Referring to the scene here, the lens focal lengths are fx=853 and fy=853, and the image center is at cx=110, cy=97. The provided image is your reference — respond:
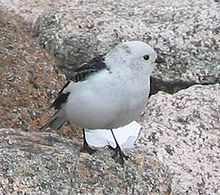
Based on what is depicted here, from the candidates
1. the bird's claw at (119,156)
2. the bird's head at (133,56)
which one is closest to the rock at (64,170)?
the bird's claw at (119,156)

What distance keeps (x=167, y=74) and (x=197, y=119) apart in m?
1.35

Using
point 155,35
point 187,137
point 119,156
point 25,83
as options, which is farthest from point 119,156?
point 155,35

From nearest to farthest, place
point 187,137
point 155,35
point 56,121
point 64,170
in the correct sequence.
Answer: point 64,170 < point 56,121 < point 187,137 < point 155,35

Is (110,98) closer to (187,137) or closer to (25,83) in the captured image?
(25,83)

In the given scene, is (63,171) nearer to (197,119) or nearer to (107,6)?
(197,119)

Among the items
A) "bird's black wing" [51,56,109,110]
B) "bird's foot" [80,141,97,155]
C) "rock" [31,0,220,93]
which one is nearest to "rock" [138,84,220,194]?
"rock" [31,0,220,93]

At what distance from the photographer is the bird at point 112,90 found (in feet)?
18.8

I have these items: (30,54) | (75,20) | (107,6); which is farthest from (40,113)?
(107,6)

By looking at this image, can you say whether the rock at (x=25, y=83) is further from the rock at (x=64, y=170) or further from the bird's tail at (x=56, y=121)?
the rock at (x=64, y=170)

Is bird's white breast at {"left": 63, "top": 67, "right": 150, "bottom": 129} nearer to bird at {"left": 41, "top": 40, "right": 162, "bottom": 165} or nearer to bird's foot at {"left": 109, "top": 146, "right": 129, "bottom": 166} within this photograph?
bird at {"left": 41, "top": 40, "right": 162, "bottom": 165}

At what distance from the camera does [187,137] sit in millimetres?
A: 7777

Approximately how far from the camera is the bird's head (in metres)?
5.92

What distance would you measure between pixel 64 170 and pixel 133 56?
3.47 feet

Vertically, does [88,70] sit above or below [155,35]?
above
